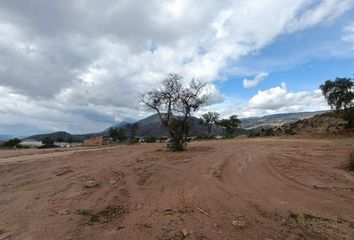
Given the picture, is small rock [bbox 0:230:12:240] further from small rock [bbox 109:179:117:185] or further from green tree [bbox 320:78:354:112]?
green tree [bbox 320:78:354:112]

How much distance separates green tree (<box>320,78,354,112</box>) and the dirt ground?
123 ft

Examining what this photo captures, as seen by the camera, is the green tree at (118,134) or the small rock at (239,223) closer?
the small rock at (239,223)

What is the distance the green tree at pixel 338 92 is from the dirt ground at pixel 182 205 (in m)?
37.5

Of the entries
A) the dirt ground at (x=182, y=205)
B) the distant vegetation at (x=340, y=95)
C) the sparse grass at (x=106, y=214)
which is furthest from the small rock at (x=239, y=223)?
the distant vegetation at (x=340, y=95)

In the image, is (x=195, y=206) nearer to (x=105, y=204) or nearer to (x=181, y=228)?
(x=181, y=228)

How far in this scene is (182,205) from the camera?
7289mm

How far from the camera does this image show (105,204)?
303 inches

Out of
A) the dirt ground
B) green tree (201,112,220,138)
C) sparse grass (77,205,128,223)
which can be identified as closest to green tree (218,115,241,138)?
green tree (201,112,220,138)

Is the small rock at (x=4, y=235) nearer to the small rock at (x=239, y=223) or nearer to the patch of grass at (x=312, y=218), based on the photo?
the small rock at (x=239, y=223)

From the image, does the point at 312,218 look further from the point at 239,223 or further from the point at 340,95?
the point at 340,95

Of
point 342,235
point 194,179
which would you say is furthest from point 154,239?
point 194,179

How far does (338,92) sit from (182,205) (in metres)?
44.3

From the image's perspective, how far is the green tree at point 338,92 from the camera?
44.8 m

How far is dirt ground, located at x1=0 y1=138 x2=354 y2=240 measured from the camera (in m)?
5.79
